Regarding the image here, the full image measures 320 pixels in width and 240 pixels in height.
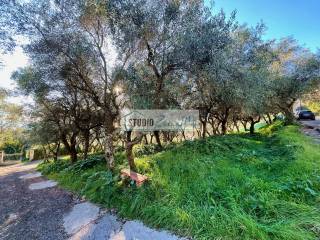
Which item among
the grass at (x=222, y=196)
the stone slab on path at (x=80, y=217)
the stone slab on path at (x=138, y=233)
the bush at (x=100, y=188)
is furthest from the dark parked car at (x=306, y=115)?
the stone slab on path at (x=138, y=233)

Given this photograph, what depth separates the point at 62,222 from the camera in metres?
4.80

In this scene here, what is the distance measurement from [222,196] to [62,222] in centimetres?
334

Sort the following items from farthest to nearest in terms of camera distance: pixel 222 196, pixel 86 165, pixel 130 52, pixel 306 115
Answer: pixel 306 115 → pixel 86 165 → pixel 130 52 → pixel 222 196

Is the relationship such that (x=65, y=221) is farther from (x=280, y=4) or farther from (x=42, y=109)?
(x=280, y=4)

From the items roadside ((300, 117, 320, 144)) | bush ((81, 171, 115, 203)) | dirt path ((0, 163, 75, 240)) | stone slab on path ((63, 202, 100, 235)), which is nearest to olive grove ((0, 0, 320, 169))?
bush ((81, 171, 115, 203))

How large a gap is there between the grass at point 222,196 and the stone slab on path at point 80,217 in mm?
287

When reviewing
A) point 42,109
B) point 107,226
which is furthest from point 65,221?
point 42,109

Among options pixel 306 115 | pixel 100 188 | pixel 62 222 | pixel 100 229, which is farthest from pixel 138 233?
pixel 306 115

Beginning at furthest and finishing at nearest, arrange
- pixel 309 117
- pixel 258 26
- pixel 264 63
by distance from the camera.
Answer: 1. pixel 309 117
2. pixel 258 26
3. pixel 264 63

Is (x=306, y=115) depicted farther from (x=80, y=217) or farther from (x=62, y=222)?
(x=62, y=222)

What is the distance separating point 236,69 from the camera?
25.3ft

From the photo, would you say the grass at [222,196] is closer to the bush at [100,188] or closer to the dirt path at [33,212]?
the bush at [100,188]

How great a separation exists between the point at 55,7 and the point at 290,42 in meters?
17.9

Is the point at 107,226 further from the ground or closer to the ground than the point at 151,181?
closer to the ground
